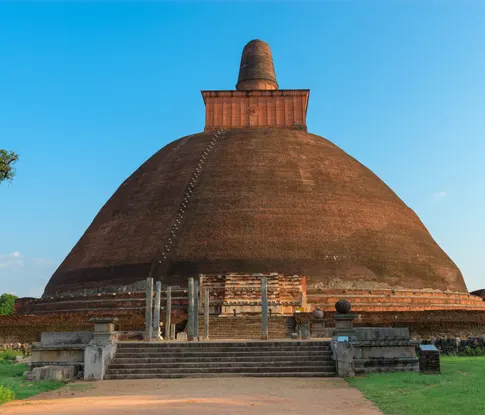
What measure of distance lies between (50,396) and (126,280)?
1592 centimetres

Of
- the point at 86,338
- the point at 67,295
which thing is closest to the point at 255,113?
the point at 67,295

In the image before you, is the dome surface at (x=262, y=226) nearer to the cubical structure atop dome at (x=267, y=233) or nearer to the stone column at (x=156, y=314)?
the cubical structure atop dome at (x=267, y=233)

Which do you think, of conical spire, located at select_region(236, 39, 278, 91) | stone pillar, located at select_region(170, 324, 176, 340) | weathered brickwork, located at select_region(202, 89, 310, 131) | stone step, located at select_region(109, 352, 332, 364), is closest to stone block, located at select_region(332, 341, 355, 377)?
stone step, located at select_region(109, 352, 332, 364)

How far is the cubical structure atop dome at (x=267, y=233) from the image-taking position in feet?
81.5

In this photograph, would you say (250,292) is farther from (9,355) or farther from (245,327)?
(9,355)

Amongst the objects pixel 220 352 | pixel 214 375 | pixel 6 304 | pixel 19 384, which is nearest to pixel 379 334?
pixel 220 352

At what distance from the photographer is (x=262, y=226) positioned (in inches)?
1034

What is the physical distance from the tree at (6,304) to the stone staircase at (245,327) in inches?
1695

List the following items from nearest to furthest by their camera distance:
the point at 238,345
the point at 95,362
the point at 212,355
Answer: the point at 95,362 → the point at 212,355 → the point at 238,345

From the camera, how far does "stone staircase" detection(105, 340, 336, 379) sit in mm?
12320

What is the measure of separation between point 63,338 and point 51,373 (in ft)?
4.88

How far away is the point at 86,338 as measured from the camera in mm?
13242

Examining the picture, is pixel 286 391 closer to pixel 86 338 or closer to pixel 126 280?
pixel 86 338

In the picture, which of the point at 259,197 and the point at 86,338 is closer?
Answer: the point at 86,338
